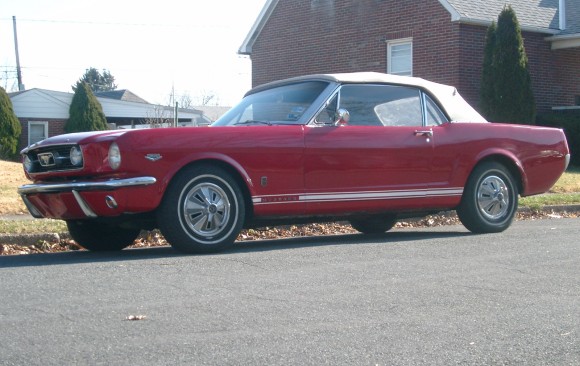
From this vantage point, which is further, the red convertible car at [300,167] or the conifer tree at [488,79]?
the conifer tree at [488,79]

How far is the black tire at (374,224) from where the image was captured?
9.21m

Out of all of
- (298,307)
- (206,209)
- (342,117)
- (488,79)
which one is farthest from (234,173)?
(488,79)

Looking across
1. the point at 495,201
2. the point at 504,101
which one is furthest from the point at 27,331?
the point at 504,101

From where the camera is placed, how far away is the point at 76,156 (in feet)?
23.6

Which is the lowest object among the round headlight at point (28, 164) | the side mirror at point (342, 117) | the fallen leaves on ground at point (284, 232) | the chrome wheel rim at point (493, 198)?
the fallen leaves on ground at point (284, 232)

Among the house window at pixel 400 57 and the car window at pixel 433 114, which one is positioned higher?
the house window at pixel 400 57

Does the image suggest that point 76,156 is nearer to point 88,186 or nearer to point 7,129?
point 88,186

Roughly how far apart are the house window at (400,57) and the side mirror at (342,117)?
13.6 metres

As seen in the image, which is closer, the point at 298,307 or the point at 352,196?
the point at 298,307

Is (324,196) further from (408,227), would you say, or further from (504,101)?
(504,101)

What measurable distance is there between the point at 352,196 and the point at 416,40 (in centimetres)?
1364

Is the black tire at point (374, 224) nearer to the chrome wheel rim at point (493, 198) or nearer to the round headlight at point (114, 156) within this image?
the chrome wheel rim at point (493, 198)

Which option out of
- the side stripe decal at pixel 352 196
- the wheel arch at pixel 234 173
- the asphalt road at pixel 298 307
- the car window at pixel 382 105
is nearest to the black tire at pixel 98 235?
the asphalt road at pixel 298 307

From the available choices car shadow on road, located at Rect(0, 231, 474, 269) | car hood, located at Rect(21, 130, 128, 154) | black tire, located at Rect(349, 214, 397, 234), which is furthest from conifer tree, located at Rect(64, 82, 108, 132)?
car hood, located at Rect(21, 130, 128, 154)
